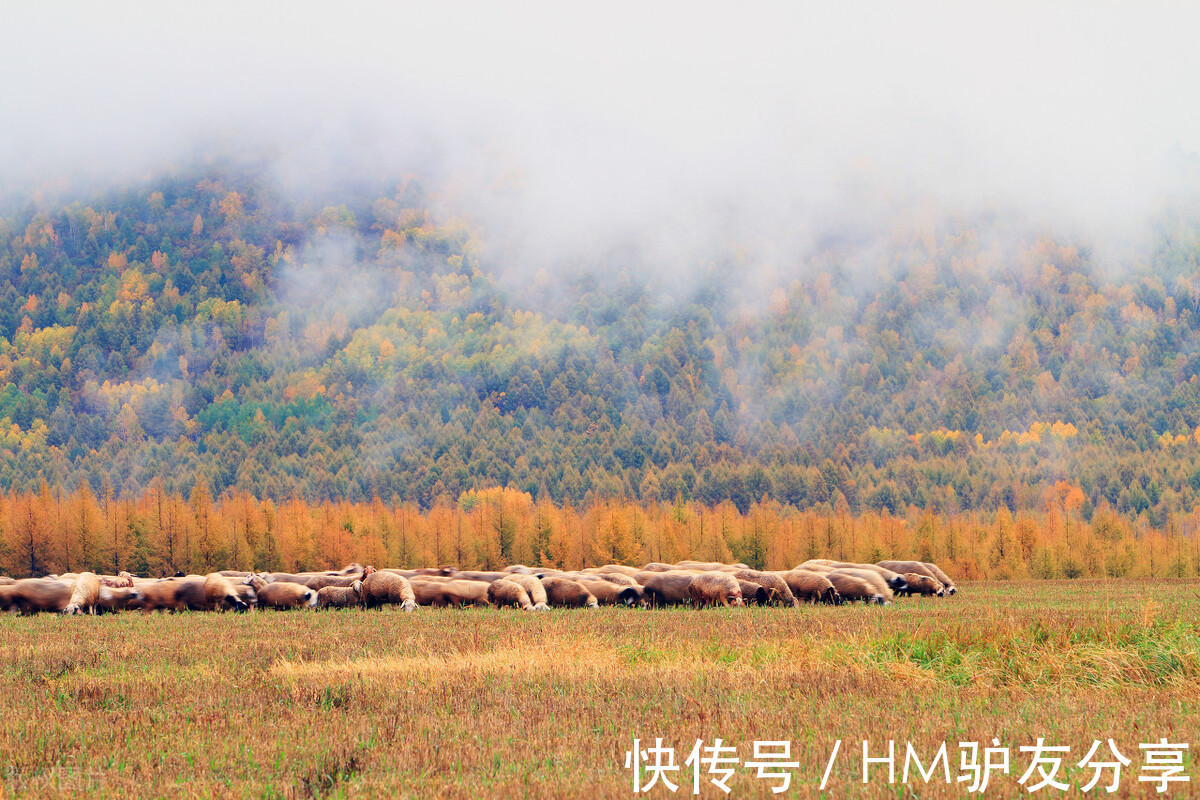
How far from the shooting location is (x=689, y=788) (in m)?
8.91

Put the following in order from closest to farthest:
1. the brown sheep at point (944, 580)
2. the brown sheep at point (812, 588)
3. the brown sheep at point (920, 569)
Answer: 1. the brown sheep at point (812, 588)
2. the brown sheep at point (944, 580)
3. the brown sheep at point (920, 569)

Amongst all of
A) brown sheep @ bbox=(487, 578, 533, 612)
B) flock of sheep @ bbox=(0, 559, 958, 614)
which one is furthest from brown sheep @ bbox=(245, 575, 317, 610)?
brown sheep @ bbox=(487, 578, 533, 612)

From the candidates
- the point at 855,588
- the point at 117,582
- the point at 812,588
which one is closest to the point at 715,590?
the point at 812,588

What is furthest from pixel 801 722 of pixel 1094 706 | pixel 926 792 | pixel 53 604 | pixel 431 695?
pixel 53 604

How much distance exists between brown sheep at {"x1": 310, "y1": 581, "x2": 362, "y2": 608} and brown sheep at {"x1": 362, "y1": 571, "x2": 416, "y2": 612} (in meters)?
0.59

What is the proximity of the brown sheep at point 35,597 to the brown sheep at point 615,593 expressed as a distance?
55.6 feet

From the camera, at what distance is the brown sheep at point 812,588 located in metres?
37.6

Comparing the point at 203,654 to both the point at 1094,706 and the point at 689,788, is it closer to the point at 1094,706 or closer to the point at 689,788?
the point at 689,788

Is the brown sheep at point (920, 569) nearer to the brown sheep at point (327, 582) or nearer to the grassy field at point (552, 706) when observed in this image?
the brown sheep at point (327, 582)

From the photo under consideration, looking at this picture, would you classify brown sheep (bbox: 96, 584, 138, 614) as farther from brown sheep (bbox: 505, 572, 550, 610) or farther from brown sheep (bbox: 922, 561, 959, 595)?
brown sheep (bbox: 922, 561, 959, 595)

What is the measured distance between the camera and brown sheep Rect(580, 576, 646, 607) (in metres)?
36.2

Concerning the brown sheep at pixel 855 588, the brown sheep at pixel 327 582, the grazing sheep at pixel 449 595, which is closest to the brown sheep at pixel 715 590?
the brown sheep at pixel 855 588

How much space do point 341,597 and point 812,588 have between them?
53.5 ft

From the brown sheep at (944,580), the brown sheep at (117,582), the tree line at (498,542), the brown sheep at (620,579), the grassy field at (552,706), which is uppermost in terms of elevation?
the grassy field at (552,706)
